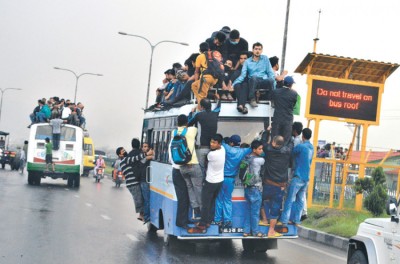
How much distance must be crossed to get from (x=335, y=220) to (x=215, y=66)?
288 inches

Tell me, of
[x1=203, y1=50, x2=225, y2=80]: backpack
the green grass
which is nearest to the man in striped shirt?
[x1=203, y1=50, x2=225, y2=80]: backpack

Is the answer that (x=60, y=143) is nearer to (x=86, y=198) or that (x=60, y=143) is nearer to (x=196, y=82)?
(x=86, y=198)

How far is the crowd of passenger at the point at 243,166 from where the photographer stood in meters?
12.4

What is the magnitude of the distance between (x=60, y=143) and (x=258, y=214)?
69.3 ft

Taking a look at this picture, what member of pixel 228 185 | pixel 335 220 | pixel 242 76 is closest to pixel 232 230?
pixel 228 185

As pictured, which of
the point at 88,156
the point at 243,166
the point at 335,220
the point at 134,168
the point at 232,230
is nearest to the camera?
the point at 243,166

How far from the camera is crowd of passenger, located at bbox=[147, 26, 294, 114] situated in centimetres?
1311

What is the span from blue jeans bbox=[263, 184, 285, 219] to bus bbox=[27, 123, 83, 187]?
818 inches

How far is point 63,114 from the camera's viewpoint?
1299 inches

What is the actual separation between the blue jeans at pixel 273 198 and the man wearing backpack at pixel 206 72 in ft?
6.00

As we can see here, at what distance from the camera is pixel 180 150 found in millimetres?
12336

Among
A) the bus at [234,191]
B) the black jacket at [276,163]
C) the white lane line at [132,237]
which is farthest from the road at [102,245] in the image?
the black jacket at [276,163]

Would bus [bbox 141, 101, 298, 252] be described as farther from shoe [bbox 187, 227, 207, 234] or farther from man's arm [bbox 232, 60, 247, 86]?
man's arm [bbox 232, 60, 247, 86]

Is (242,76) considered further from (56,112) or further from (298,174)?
(56,112)
